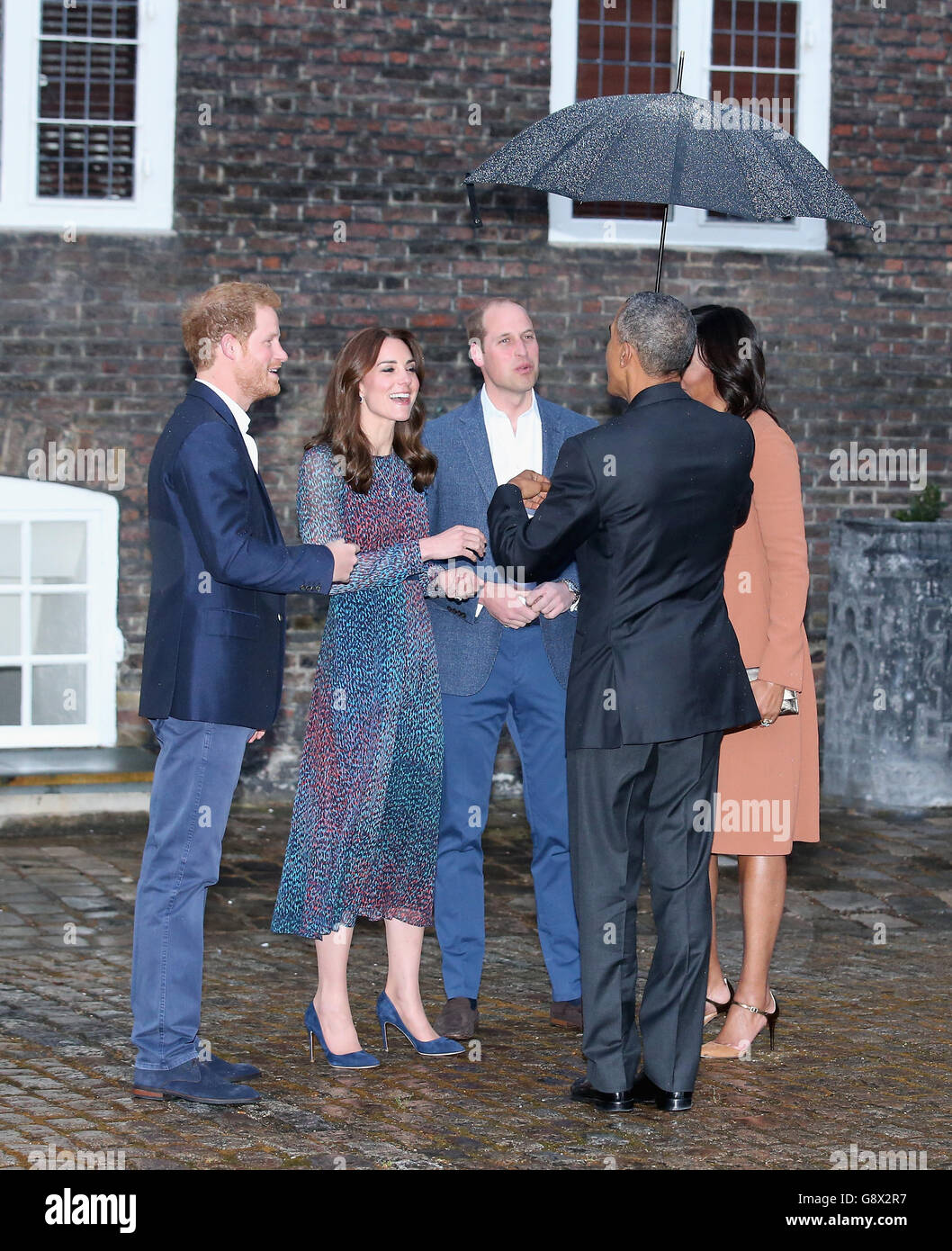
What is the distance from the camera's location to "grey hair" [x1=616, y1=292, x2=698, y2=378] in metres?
4.54

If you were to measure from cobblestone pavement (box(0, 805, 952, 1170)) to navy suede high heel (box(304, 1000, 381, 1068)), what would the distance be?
4 cm

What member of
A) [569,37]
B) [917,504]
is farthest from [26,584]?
[917,504]

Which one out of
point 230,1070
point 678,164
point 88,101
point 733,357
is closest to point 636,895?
point 230,1070

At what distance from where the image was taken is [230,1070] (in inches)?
192

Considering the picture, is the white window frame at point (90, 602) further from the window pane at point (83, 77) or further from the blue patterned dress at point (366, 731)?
the blue patterned dress at point (366, 731)

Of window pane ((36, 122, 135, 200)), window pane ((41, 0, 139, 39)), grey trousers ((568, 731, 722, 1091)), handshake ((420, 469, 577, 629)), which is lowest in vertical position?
grey trousers ((568, 731, 722, 1091))

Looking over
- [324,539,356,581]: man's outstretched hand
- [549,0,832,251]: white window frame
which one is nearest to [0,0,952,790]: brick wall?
[549,0,832,251]: white window frame

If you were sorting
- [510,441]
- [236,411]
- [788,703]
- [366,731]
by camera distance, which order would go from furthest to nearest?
[510,441], [788,703], [366,731], [236,411]

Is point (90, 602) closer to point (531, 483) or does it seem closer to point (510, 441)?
point (510, 441)

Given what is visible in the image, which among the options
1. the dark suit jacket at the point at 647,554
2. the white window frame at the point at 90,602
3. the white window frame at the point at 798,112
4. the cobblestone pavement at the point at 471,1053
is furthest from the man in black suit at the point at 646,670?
the white window frame at the point at 798,112

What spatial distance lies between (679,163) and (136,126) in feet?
15.9

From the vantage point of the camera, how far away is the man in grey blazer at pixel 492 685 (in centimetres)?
545

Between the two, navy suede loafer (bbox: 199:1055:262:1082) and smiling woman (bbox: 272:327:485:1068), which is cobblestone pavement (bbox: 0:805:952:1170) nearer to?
navy suede loafer (bbox: 199:1055:262:1082)

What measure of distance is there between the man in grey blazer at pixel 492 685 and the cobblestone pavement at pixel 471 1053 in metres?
0.26
